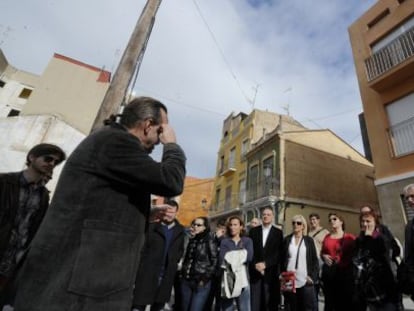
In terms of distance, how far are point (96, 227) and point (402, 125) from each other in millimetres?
9820

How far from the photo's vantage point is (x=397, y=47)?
9.05 meters

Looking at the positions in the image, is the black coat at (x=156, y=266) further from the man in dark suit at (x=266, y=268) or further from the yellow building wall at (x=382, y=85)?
the yellow building wall at (x=382, y=85)

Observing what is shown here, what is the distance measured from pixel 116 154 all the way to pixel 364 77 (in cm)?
1173

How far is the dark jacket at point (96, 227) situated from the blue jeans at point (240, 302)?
3451 millimetres

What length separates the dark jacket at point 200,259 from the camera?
396 centimetres

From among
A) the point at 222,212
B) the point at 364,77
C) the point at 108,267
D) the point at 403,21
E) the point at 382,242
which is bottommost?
the point at 108,267

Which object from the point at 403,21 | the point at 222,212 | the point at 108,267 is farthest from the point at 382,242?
the point at 222,212

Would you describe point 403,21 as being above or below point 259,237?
above

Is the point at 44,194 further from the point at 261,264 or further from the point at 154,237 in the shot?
the point at 261,264

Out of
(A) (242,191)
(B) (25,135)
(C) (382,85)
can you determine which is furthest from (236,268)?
(B) (25,135)

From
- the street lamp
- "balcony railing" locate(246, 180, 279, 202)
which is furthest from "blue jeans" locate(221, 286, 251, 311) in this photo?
the street lamp

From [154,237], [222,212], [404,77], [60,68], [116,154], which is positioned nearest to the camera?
[116,154]

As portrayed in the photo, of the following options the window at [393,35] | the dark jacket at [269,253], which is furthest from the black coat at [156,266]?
the window at [393,35]

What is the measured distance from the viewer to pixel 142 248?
1.29m
